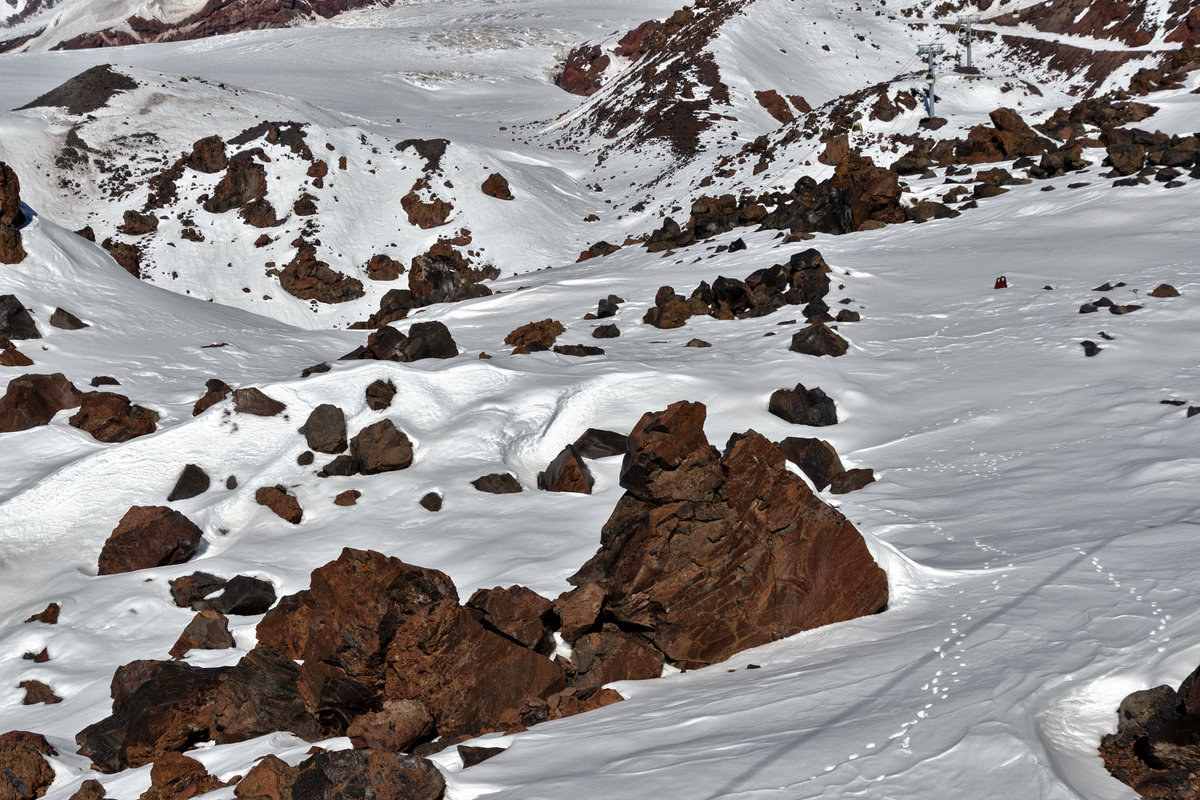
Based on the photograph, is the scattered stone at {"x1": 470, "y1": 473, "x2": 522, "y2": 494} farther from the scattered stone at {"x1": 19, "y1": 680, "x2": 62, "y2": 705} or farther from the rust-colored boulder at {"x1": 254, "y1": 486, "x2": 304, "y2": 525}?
the scattered stone at {"x1": 19, "y1": 680, "x2": 62, "y2": 705}

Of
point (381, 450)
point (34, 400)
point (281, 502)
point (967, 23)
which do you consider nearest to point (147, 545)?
point (281, 502)

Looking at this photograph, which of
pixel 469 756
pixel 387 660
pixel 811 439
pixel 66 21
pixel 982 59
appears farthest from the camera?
pixel 66 21

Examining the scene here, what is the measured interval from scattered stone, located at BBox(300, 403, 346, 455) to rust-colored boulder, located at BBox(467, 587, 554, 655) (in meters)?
6.55

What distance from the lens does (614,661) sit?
856 cm

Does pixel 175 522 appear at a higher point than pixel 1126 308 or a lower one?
lower

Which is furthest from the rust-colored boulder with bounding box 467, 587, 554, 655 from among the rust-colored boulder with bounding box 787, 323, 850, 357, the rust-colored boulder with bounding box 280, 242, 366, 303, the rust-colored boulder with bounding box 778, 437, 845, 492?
the rust-colored boulder with bounding box 280, 242, 366, 303

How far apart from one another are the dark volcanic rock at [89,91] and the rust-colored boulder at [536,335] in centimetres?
2629

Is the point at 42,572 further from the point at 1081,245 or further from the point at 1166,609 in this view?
the point at 1081,245

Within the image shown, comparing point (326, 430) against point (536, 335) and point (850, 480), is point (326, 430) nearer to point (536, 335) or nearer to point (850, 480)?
point (536, 335)

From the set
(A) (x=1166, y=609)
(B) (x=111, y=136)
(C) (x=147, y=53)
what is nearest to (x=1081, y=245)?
(A) (x=1166, y=609)

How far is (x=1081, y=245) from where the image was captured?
66.2ft

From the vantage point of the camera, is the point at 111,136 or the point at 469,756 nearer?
the point at 469,756

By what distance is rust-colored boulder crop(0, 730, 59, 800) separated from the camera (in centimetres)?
759

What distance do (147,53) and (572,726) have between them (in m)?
83.4
